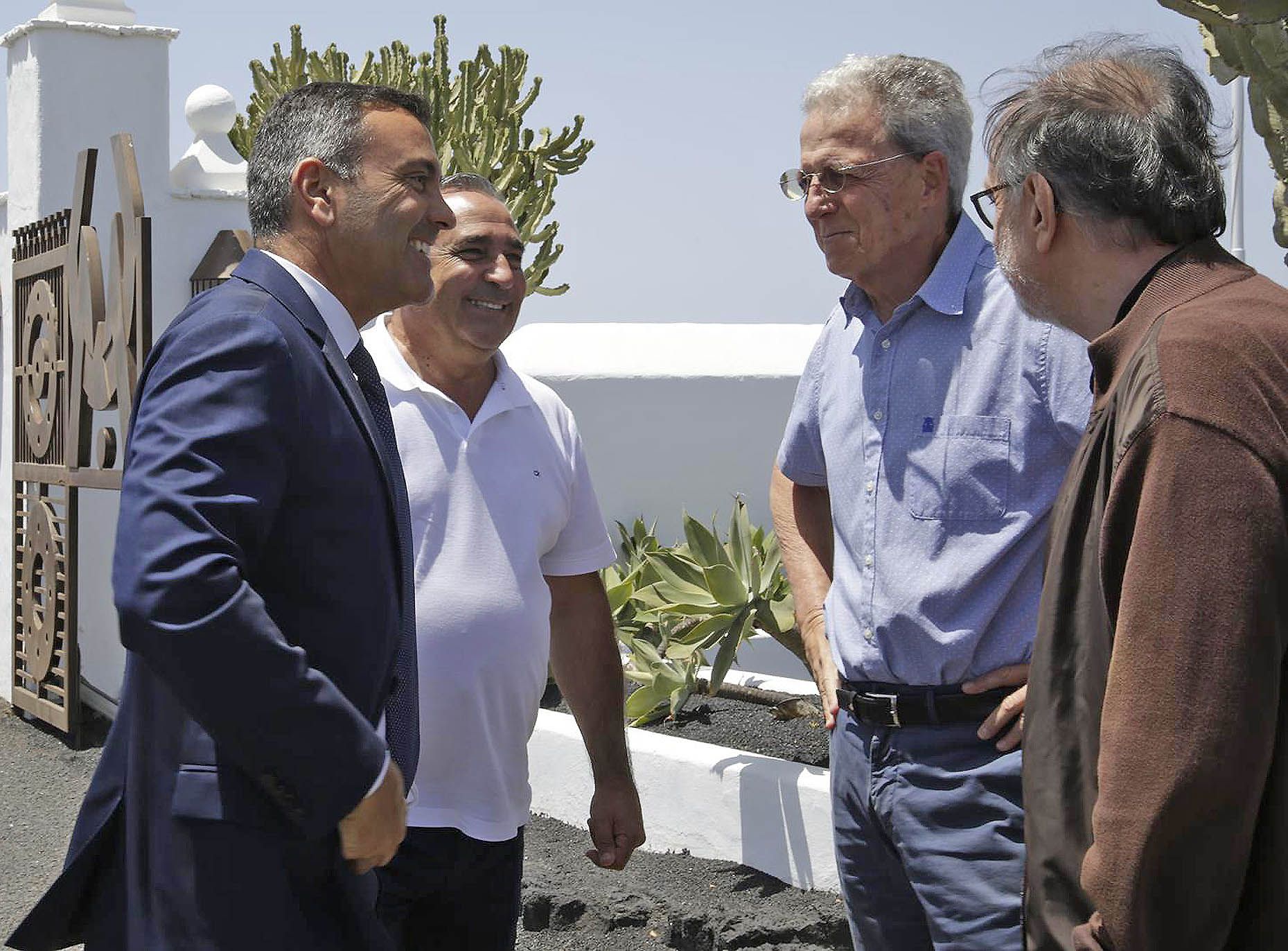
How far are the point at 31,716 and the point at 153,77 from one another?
3763 millimetres

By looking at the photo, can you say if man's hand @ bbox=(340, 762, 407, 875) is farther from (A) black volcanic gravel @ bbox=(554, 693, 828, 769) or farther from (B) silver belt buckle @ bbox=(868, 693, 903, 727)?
(A) black volcanic gravel @ bbox=(554, 693, 828, 769)

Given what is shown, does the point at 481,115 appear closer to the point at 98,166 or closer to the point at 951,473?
the point at 98,166

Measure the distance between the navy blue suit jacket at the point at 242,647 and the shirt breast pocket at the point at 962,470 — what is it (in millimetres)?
1094

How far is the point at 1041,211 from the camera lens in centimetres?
206

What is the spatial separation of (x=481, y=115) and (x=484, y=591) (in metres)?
8.12

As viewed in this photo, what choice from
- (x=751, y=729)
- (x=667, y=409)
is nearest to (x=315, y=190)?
(x=751, y=729)

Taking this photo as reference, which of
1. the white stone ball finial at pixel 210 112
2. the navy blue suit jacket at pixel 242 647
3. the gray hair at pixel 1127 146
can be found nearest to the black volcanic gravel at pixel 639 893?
the navy blue suit jacket at pixel 242 647

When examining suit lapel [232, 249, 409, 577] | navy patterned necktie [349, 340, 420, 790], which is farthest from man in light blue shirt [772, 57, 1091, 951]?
suit lapel [232, 249, 409, 577]

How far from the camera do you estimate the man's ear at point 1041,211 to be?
205 cm

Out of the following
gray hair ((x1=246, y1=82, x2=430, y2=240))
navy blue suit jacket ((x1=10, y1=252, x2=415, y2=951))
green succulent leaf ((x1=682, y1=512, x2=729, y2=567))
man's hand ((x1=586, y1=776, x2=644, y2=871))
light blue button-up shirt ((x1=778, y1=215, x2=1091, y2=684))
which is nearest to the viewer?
navy blue suit jacket ((x1=10, y1=252, x2=415, y2=951))

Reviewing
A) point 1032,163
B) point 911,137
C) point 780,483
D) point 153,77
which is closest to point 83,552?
point 153,77

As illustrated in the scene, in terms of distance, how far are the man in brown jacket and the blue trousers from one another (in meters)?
0.56

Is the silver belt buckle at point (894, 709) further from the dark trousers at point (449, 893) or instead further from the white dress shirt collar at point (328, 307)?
the white dress shirt collar at point (328, 307)

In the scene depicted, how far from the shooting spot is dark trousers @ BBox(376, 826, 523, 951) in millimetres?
2820
